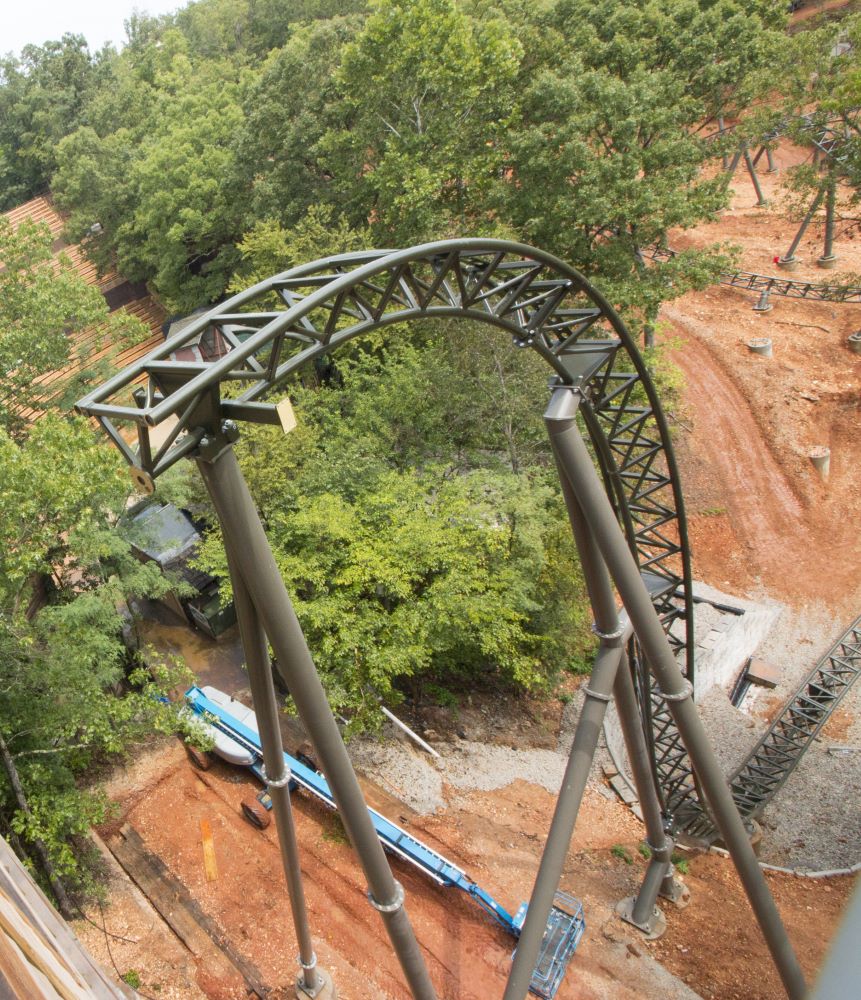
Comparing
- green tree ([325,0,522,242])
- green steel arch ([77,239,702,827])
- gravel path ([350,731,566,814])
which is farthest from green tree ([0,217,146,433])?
gravel path ([350,731,566,814])

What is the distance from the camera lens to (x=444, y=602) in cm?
1557

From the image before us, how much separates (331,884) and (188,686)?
6378 millimetres

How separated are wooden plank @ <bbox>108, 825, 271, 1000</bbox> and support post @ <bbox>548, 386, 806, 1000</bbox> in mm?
7801

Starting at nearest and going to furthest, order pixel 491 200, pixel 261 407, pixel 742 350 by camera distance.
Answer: pixel 261 407 < pixel 491 200 < pixel 742 350

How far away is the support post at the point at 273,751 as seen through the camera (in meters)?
7.36

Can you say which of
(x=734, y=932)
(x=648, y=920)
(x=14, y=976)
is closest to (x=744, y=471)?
(x=734, y=932)

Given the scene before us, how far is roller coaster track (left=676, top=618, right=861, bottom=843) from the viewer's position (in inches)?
619

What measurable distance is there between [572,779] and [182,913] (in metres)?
8.11

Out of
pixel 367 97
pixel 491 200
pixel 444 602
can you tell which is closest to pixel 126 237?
pixel 367 97

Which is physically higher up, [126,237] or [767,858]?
[126,237]

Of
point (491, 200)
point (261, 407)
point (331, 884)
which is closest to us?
point (261, 407)

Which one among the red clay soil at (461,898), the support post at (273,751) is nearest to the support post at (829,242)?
the red clay soil at (461,898)

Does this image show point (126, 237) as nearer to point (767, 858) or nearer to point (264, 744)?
point (264, 744)

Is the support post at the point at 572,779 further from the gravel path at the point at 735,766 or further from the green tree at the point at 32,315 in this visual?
the green tree at the point at 32,315
